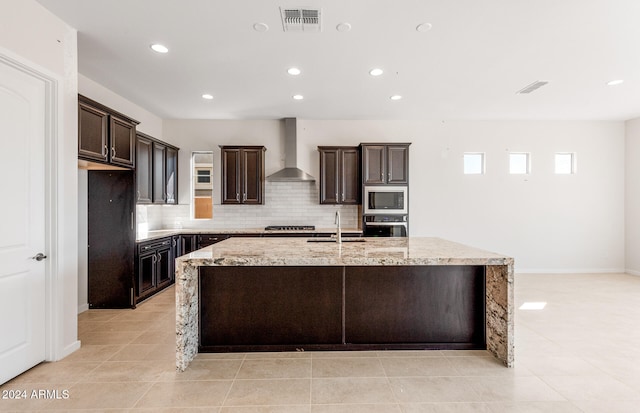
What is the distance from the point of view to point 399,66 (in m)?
3.56

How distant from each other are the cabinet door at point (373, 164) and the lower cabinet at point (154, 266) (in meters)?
3.41

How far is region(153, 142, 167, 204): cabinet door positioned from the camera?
4785 mm

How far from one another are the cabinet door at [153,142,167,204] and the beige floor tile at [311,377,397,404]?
397 centimetres

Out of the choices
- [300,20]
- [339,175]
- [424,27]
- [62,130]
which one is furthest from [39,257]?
[339,175]

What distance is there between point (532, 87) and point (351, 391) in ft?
14.8

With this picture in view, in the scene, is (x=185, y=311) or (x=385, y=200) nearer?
(x=185, y=311)

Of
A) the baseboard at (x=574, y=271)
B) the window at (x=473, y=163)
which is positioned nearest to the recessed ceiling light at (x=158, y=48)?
the window at (x=473, y=163)

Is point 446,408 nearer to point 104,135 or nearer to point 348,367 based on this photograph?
point 348,367

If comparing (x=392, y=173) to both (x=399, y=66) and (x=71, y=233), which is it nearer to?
(x=399, y=66)

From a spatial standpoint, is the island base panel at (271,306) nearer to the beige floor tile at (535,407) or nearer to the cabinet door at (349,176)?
the beige floor tile at (535,407)

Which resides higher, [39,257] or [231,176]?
[231,176]

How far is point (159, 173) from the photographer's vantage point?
16.3ft

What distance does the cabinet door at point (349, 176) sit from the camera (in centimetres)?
545

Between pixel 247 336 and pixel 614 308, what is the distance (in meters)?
4.54
